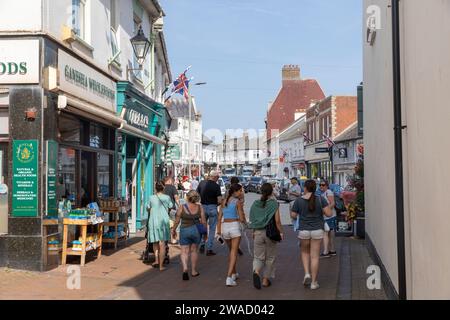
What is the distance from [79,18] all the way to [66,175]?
3.43 meters

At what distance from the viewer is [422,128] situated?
5.32m

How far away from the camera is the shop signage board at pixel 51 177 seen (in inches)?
393

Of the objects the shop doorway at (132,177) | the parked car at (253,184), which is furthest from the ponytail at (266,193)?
the parked car at (253,184)

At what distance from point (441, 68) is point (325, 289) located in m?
5.01

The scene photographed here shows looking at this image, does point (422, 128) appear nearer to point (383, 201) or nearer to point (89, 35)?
point (383, 201)

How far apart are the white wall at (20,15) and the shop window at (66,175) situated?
2.44 meters

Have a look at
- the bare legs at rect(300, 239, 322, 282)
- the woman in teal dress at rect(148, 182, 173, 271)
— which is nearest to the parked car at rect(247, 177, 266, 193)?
the woman in teal dress at rect(148, 182, 173, 271)

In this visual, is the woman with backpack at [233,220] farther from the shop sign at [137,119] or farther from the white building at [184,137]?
the white building at [184,137]

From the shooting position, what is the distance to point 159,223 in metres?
10.6

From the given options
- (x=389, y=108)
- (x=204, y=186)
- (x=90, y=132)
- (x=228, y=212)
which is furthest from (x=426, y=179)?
(x=90, y=132)

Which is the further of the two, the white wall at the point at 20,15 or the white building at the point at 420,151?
the white wall at the point at 20,15

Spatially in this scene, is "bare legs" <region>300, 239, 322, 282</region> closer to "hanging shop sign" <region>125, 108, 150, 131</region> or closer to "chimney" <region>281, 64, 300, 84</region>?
"hanging shop sign" <region>125, 108, 150, 131</region>

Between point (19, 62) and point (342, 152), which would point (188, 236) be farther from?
point (342, 152)

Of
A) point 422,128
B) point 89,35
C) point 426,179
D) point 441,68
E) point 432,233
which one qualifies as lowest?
point 432,233
